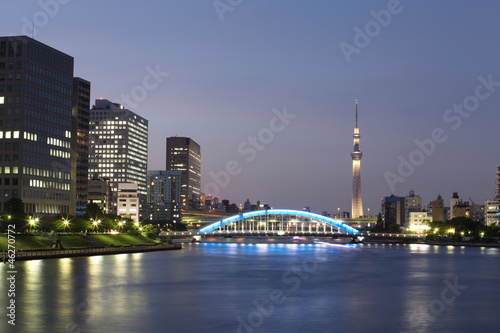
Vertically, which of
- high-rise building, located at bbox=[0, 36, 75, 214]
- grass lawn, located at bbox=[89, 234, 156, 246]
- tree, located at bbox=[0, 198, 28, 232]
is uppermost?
high-rise building, located at bbox=[0, 36, 75, 214]

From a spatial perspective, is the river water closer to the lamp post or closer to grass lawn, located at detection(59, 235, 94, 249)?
grass lawn, located at detection(59, 235, 94, 249)

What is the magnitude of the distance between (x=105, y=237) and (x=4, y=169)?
20.6m

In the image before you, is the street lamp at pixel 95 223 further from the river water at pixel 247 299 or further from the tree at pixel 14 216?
the river water at pixel 247 299

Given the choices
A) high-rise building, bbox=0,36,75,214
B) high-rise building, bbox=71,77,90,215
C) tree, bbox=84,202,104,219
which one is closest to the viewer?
high-rise building, bbox=0,36,75,214

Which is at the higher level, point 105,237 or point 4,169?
point 4,169

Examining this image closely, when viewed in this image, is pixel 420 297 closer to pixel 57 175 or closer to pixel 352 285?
pixel 352 285

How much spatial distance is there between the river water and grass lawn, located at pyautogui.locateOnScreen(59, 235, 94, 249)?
1935cm

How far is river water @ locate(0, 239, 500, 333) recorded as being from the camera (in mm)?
39750

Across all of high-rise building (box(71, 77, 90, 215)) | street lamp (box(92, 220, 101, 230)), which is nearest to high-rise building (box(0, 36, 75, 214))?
street lamp (box(92, 220, 101, 230))

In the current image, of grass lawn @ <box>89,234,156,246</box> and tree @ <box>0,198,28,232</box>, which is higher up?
tree @ <box>0,198,28,232</box>

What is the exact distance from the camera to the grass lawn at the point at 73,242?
336ft

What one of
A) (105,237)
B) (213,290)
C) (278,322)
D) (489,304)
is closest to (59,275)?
(213,290)

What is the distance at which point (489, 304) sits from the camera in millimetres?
50406

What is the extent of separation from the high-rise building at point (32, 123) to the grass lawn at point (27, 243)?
29142 millimetres
